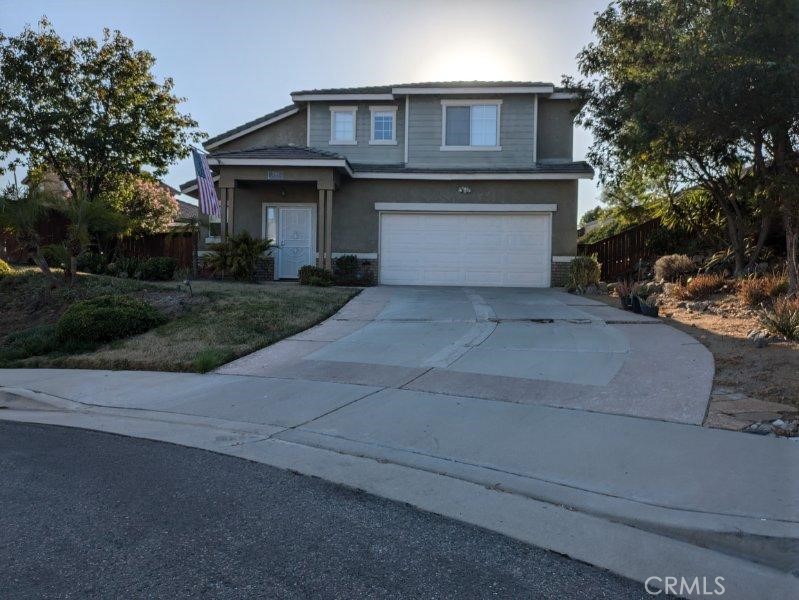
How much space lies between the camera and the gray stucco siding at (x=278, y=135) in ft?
68.2

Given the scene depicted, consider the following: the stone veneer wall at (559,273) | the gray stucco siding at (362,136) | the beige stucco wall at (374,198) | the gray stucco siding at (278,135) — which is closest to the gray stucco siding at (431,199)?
the beige stucco wall at (374,198)

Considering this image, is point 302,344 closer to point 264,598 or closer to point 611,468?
point 611,468

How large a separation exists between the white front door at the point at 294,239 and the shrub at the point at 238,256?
90.9 inches

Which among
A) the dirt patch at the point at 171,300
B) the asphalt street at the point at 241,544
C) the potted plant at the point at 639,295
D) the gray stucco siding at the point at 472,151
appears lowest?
the asphalt street at the point at 241,544

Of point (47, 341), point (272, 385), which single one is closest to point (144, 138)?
point (47, 341)

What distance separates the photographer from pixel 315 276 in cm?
1778

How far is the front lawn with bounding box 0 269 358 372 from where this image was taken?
32.4ft

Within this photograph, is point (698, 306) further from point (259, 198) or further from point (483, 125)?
point (259, 198)

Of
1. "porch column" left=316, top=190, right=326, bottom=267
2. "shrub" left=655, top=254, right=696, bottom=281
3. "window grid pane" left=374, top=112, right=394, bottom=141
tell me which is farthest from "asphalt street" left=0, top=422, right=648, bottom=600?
"window grid pane" left=374, top=112, right=394, bottom=141

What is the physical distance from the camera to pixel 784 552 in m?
3.66

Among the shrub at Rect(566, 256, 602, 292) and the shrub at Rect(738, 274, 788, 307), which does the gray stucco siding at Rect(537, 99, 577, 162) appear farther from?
the shrub at Rect(738, 274, 788, 307)

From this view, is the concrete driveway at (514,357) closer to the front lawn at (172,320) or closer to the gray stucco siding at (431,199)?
the front lawn at (172,320)

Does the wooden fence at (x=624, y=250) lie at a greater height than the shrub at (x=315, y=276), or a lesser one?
greater

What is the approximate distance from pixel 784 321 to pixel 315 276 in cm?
1198
